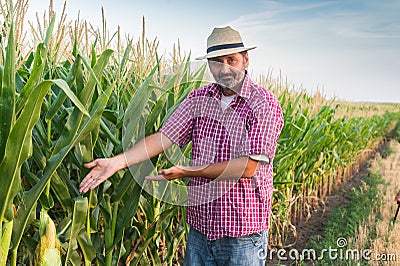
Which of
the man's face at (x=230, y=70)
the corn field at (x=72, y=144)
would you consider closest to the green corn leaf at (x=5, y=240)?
the corn field at (x=72, y=144)

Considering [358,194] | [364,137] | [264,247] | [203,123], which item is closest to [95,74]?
[203,123]

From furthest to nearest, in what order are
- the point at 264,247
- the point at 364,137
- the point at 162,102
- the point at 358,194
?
the point at 364,137 → the point at 358,194 → the point at 162,102 → the point at 264,247

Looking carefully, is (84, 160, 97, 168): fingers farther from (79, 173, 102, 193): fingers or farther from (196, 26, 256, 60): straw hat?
(196, 26, 256, 60): straw hat

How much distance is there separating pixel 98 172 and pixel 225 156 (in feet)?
1.96

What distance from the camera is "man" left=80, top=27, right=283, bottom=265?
209 cm

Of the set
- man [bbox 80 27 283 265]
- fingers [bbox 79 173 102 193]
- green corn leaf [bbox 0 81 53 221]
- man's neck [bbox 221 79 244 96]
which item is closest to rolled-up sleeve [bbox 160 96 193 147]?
man [bbox 80 27 283 265]

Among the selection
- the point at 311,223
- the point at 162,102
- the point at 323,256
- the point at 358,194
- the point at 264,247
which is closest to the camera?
the point at 264,247

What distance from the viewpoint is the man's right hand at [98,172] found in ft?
7.07

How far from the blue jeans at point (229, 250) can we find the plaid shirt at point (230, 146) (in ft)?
0.16

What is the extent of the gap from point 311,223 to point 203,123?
13.9 feet

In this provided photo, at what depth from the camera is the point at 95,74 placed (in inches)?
86.7

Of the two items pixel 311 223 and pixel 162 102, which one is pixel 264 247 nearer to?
pixel 162 102

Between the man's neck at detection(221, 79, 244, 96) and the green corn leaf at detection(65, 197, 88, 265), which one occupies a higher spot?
the man's neck at detection(221, 79, 244, 96)

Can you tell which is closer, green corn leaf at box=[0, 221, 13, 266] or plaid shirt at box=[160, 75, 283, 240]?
green corn leaf at box=[0, 221, 13, 266]
